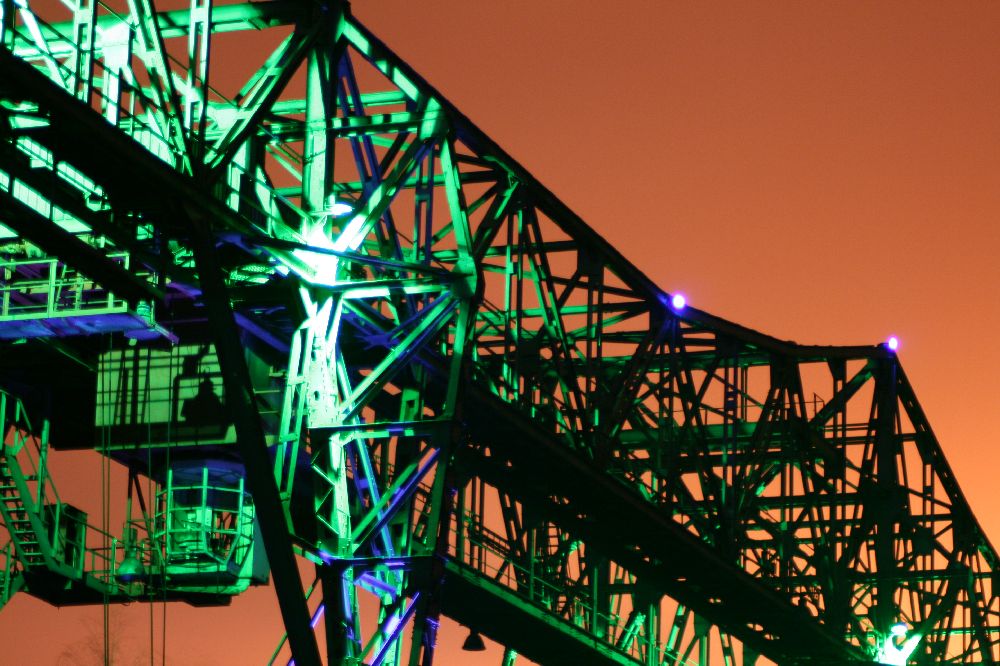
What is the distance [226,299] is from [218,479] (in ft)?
22.0

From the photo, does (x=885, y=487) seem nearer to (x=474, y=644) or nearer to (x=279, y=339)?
(x=474, y=644)

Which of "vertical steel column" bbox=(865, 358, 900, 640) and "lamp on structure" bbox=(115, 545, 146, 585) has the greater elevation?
"vertical steel column" bbox=(865, 358, 900, 640)

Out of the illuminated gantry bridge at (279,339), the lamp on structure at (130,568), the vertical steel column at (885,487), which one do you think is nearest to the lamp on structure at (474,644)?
the illuminated gantry bridge at (279,339)

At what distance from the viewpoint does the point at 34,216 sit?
88.3 feet

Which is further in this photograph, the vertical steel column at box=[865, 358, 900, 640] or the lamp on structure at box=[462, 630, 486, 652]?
the vertical steel column at box=[865, 358, 900, 640]

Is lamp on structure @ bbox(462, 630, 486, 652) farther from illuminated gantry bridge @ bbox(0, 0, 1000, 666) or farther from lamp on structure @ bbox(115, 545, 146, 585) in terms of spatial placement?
lamp on structure @ bbox(115, 545, 146, 585)

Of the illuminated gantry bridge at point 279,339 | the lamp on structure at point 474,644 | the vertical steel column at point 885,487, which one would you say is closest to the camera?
the illuminated gantry bridge at point 279,339

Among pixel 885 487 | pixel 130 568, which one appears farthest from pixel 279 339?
pixel 885 487

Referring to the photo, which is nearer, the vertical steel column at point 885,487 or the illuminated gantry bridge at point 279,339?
the illuminated gantry bridge at point 279,339

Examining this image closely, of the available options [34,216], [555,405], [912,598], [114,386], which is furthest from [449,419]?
[912,598]

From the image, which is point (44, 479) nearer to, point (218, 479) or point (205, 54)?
point (218, 479)

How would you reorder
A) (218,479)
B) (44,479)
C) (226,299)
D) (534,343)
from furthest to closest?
(534,343) < (44,479) < (218,479) < (226,299)

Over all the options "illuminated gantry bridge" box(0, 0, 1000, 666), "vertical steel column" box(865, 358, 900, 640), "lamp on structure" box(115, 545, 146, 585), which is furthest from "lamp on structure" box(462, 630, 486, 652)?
"vertical steel column" box(865, 358, 900, 640)

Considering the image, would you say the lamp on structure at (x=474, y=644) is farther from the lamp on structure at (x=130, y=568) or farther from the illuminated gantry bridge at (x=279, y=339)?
the lamp on structure at (x=130, y=568)
